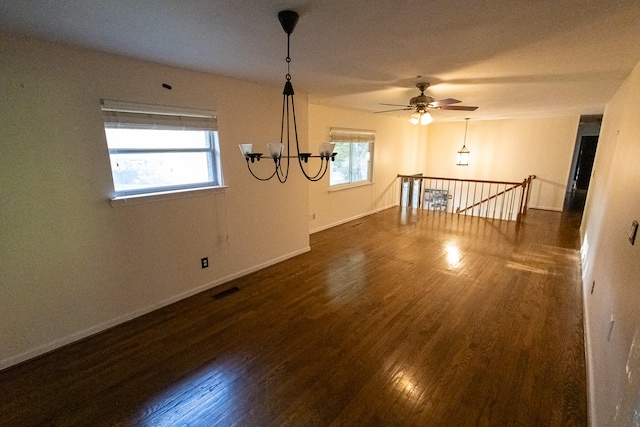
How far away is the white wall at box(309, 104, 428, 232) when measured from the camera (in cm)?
530

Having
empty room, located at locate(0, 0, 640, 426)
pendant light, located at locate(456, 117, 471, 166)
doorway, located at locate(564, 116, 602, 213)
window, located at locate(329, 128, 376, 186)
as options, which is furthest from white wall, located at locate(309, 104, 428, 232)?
doorway, located at locate(564, 116, 602, 213)

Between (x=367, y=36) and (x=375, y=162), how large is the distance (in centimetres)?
499

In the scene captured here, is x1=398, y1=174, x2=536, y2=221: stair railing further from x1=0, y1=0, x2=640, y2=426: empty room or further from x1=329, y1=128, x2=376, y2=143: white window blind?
x1=0, y1=0, x2=640, y2=426: empty room

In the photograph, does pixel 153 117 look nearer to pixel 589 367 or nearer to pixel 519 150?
pixel 589 367

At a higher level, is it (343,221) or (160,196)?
(160,196)

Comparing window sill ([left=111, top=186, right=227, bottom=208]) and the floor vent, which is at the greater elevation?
window sill ([left=111, top=186, right=227, bottom=208])

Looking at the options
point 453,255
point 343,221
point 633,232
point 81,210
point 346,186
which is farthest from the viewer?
point 343,221

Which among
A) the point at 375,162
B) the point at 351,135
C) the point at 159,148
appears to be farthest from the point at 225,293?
the point at 375,162

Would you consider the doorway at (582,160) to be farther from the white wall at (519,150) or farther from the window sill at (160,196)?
the window sill at (160,196)

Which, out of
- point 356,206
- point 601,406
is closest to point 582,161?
point 356,206

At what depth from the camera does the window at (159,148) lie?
2.50m

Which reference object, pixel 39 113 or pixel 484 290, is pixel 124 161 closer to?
pixel 39 113

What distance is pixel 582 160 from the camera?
415 inches

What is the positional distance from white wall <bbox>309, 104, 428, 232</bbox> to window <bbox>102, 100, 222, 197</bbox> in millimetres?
2251
